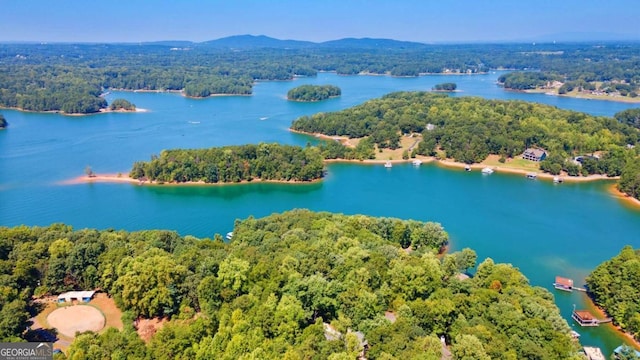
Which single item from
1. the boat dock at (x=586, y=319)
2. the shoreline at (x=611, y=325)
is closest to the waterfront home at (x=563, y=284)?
the shoreline at (x=611, y=325)

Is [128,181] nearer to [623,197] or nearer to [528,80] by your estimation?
[623,197]

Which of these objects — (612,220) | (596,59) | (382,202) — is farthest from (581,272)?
(596,59)

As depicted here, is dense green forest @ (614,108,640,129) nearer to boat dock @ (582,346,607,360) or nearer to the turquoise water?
the turquoise water

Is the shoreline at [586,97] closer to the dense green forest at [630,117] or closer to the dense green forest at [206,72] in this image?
the dense green forest at [206,72]

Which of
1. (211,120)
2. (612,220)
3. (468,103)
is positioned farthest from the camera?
(211,120)

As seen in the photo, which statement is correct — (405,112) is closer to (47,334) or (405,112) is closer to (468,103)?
(468,103)

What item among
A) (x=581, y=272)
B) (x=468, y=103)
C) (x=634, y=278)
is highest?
(x=468, y=103)

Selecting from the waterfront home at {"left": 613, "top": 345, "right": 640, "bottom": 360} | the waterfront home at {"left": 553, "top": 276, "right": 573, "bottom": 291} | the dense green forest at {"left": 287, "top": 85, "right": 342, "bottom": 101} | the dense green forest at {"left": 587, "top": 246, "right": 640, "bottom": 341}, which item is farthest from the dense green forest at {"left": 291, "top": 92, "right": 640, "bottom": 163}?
the waterfront home at {"left": 613, "top": 345, "right": 640, "bottom": 360}
